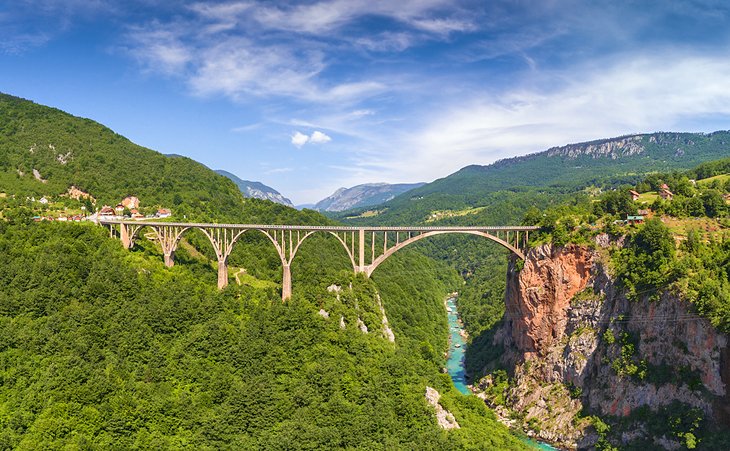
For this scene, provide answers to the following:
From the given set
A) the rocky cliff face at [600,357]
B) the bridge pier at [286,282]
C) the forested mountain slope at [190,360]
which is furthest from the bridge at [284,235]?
the rocky cliff face at [600,357]

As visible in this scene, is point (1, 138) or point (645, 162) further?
point (645, 162)

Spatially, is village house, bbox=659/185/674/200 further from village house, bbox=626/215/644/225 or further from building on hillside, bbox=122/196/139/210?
building on hillside, bbox=122/196/139/210

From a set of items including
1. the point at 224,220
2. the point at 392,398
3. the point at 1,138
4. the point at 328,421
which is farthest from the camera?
the point at 1,138

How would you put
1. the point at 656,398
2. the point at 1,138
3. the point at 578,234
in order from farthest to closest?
the point at 1,138, the point at 578,234, the point at 656,398

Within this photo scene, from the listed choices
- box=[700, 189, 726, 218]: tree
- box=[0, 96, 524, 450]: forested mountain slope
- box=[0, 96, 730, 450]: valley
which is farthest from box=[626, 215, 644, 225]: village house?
box=[0, 96, 524, 450]: forested mountain slope

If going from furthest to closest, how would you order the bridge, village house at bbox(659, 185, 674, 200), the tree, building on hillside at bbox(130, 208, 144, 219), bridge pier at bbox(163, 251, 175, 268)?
building on hillside at bbox(130, 208, 144, 219), village house at bbox(659, 185, 674, 200), bridge pier at bbox(163, 251, 175, 268), the tree, the bridge

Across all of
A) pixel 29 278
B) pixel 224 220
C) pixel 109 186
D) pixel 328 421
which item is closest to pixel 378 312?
pixel 328 421

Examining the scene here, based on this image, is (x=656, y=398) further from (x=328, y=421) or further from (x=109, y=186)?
(x=109, y=186)

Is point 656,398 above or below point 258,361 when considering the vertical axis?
below
